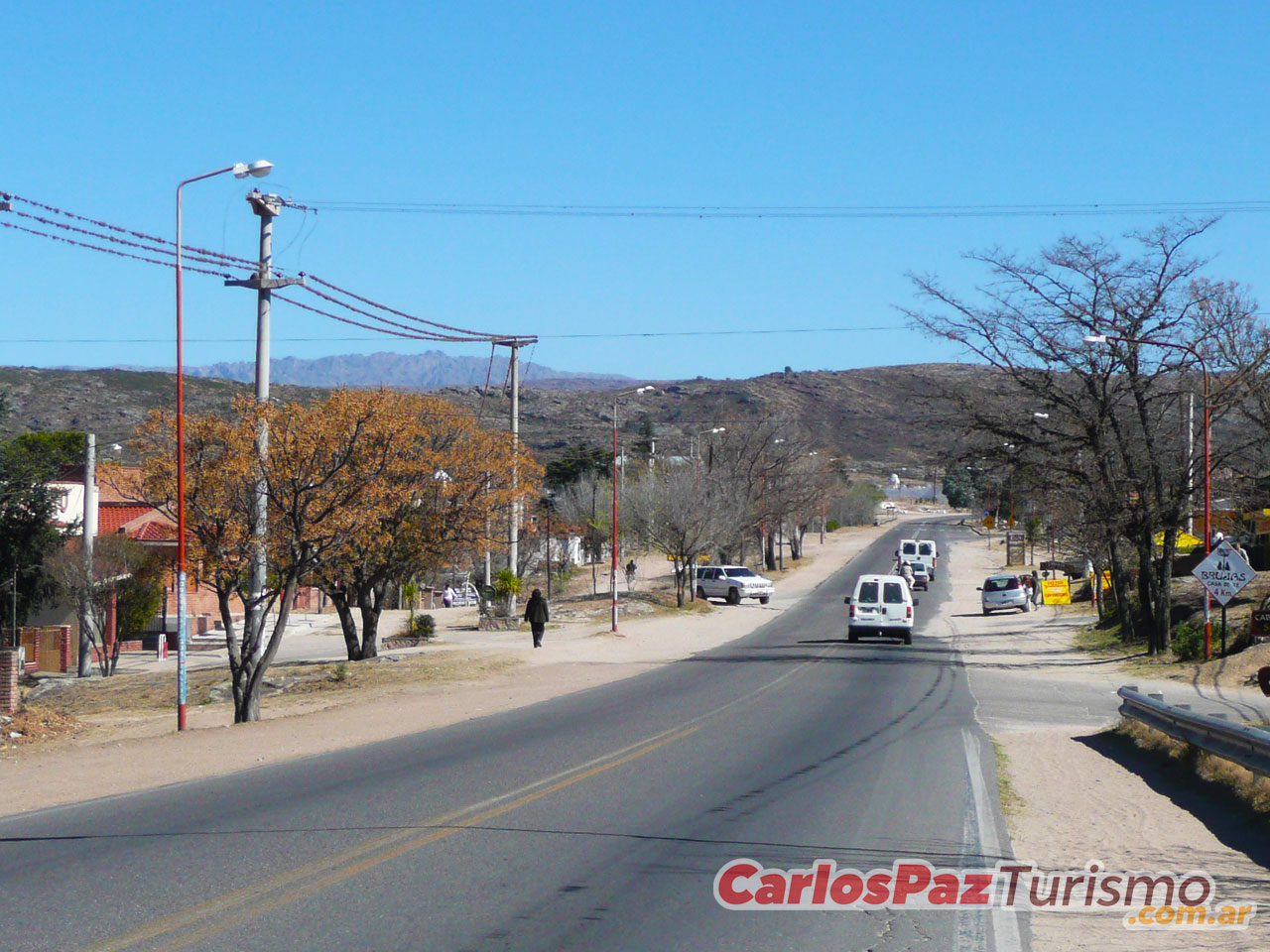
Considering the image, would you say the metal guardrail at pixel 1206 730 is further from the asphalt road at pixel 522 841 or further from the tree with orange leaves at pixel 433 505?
the tree with orange leaves at pixel 433 505

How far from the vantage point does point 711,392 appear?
183500mm

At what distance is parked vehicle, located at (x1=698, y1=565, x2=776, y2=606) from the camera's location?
58.3 m

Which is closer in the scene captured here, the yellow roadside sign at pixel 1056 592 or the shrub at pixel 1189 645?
the shrub at pixel 1189 645

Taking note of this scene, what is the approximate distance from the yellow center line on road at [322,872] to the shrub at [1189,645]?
67.8 ft

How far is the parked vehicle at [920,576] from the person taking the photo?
66.5 meters

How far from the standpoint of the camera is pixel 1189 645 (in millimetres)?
29062

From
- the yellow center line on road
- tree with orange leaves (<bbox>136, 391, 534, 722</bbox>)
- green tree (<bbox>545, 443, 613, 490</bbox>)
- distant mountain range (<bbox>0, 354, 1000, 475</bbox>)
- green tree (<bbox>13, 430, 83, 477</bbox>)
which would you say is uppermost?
distant mountain range (<bbox>0, 354, 1000, 475</bbox>)

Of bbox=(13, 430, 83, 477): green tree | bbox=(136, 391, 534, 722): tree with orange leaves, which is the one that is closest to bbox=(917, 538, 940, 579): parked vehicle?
bbox=(13, 430, 83, 477): green tree

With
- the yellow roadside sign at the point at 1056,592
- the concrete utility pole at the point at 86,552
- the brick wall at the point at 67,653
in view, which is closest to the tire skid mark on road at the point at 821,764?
the concrete utility pole at the point at 86,552

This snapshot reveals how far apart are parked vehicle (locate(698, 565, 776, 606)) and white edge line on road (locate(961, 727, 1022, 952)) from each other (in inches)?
1621

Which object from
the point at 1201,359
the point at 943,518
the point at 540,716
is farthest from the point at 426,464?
the point at 943,518

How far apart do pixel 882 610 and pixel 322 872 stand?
2948cm

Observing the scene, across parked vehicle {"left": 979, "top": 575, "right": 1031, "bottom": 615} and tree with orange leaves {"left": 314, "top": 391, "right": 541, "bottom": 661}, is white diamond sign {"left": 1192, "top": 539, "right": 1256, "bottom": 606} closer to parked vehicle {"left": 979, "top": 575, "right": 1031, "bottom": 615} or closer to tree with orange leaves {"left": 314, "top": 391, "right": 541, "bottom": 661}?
tree with orange leaves {"left": 314, "top": 391, "right": 541, "bottom": 661}

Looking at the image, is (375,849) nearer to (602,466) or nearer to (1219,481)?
(1219,481)
